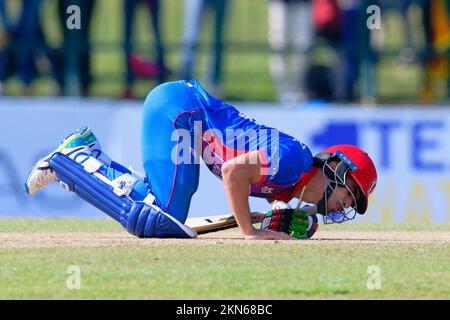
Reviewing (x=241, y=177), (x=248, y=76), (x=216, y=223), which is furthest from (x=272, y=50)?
(x=241, y=177)

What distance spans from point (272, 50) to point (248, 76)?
0.76m

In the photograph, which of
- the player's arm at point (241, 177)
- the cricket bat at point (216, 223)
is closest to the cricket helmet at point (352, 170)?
the player's arm at point (241, 177)

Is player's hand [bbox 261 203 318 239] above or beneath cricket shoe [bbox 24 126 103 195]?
beneath

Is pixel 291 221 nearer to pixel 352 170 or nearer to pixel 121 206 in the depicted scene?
pixel 352 170

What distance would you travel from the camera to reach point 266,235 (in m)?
8.77

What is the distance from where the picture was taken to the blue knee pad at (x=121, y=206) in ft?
29.0

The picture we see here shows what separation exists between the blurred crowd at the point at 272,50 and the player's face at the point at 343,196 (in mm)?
7390

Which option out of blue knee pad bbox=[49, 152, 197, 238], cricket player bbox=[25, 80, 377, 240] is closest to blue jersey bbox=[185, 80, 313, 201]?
cricket player bbox=[25, 80, 377, 240]

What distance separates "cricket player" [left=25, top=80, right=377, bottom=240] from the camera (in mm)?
8633

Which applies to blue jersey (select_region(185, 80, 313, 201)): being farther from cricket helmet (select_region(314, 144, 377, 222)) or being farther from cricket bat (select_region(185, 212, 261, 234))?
cricket bat (select_region(185, 212, 261, 234))

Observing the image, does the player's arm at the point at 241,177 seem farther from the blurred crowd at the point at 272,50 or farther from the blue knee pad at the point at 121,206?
the blurred crowd at the point at 272,50

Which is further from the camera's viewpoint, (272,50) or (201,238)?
(272,50)
